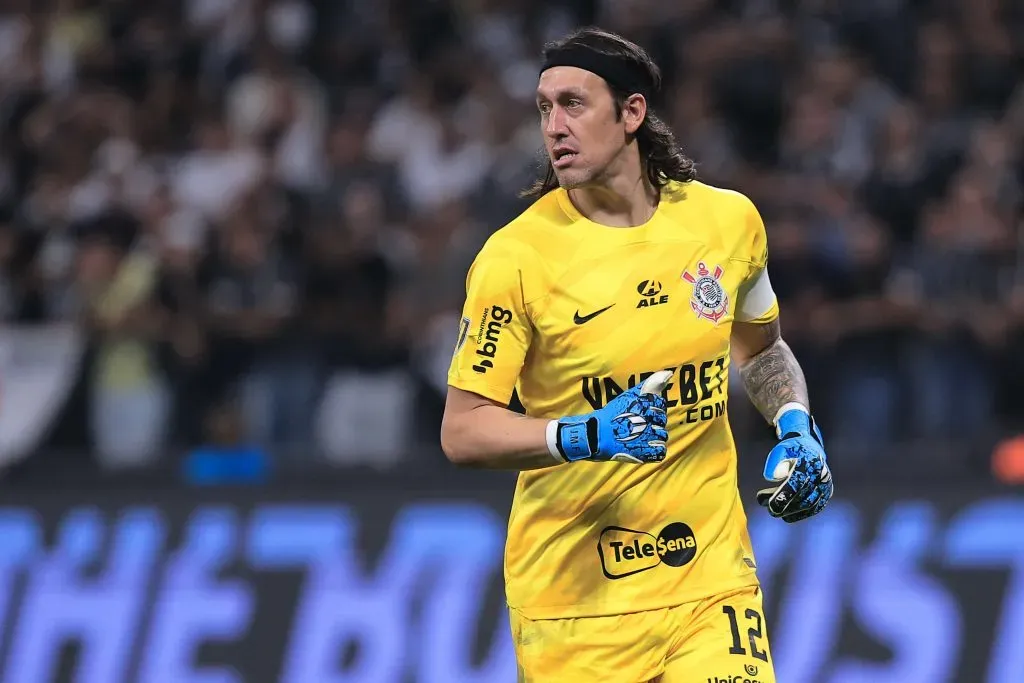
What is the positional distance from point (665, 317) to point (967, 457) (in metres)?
4.25

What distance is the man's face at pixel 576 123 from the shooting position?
5566 millimetres

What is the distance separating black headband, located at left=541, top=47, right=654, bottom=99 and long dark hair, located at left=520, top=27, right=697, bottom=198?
0.01m

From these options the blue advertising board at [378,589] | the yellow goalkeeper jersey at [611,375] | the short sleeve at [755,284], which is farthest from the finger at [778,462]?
the blue advertising board at [378,589]

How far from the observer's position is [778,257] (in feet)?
38.3

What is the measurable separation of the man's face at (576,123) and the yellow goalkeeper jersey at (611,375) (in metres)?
0.19

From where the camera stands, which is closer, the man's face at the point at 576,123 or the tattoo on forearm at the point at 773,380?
the man's face at the point at 576,123

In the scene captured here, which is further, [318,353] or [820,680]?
[318,353]

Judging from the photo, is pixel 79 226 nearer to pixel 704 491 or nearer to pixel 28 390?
pixel 28 390

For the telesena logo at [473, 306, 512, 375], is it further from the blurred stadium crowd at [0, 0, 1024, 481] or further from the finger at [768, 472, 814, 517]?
the blurred stadium crowd at [0, 0, 1024, 481]

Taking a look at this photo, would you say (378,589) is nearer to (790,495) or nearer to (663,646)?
(663,646)

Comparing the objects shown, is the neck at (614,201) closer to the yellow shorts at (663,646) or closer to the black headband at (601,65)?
the black headband at (601,65)

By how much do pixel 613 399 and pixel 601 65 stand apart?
1.07 meters

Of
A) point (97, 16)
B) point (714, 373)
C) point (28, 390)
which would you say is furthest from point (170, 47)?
point (714, 373)

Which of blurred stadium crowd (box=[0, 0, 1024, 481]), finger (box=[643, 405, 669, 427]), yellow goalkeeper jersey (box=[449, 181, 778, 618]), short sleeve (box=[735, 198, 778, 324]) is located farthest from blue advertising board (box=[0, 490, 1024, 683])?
finger (box=[643, 405, 669, 427])
